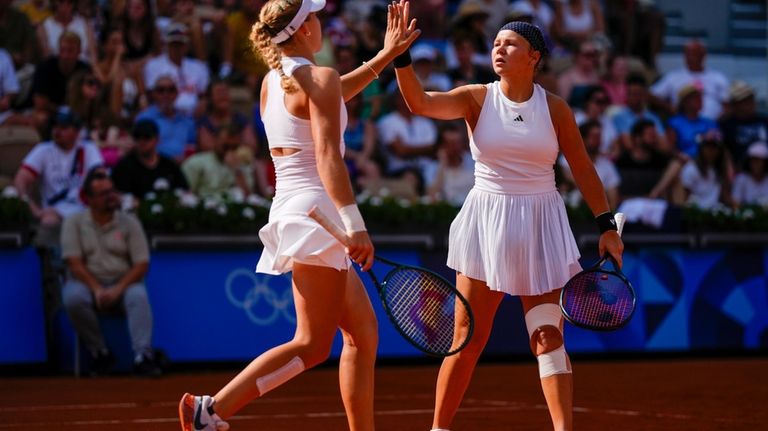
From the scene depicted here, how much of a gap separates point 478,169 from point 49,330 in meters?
5.45

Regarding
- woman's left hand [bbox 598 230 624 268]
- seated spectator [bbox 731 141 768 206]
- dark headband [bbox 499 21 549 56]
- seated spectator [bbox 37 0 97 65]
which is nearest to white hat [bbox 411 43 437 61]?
seated spectator [bbox 37 0 97 65]

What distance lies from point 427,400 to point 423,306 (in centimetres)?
349

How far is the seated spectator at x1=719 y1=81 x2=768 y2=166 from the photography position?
15.1 meters

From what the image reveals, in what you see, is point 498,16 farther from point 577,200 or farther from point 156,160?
point 156,160

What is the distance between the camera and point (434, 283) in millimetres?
5383

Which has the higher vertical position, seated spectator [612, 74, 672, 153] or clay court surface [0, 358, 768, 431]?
seated spectator [612, 74, 672, 153]

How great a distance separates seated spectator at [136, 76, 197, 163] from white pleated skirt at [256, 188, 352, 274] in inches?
291

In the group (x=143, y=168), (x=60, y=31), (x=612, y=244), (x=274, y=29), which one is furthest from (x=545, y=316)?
Answer: (x=60, y=31)

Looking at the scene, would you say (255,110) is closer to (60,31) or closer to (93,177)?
(60,31)

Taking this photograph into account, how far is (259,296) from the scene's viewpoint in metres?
10.8

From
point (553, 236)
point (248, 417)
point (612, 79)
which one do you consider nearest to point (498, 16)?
point (612, 79)

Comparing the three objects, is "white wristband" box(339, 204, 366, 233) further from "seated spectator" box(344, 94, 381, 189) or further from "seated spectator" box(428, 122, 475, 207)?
"seated spectator" box(344, 94, 381, 189)

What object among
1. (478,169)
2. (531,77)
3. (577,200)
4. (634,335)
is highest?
(531,77)

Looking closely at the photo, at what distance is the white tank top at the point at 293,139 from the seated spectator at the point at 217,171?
651cm
